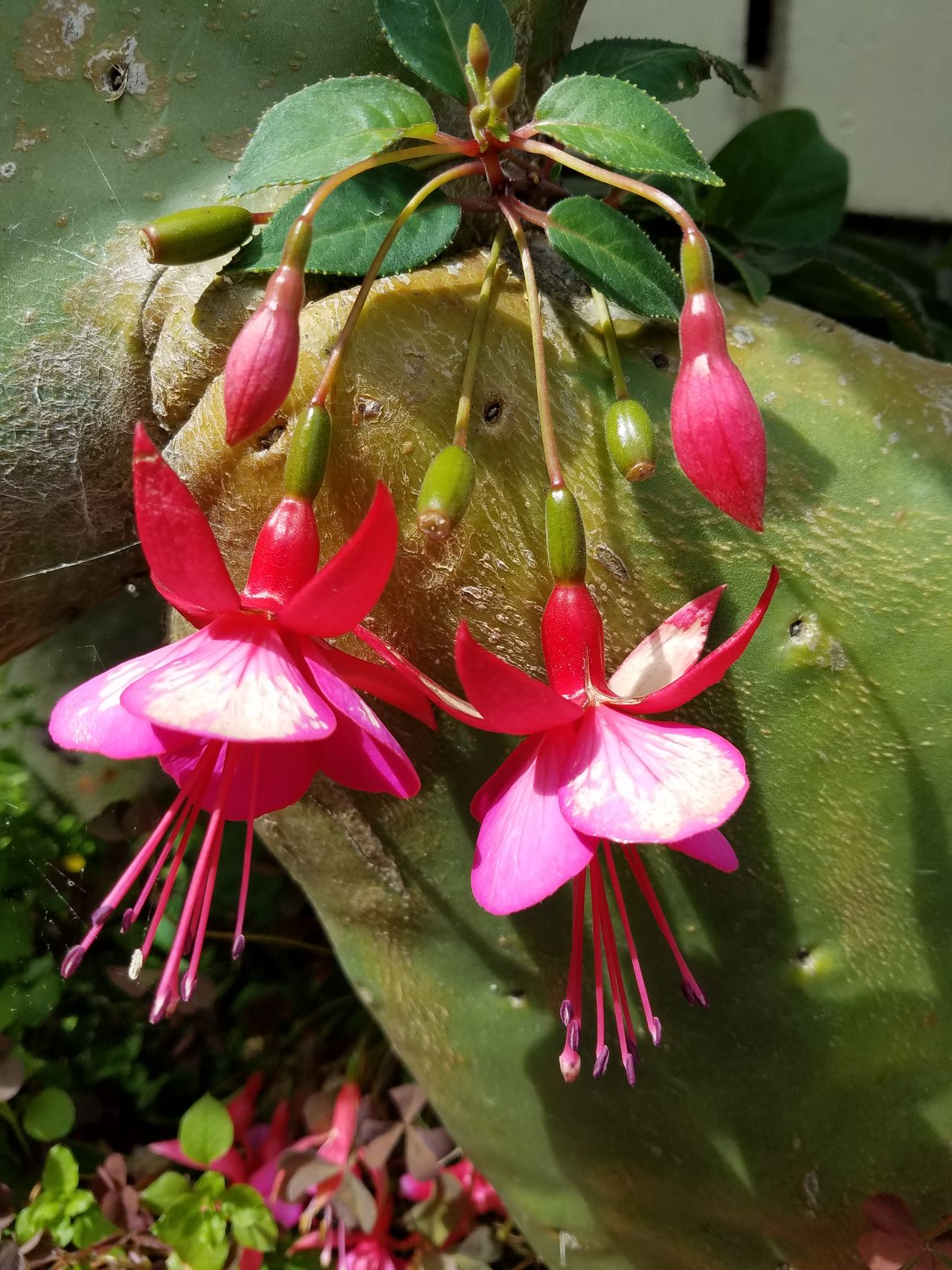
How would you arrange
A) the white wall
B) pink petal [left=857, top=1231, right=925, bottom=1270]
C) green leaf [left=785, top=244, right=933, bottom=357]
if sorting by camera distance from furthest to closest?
the white wall
green leaf [left=785, top=244, right=933, bottom=357]
pink petal [left=857, top=1231, right=925, bottom=1270]

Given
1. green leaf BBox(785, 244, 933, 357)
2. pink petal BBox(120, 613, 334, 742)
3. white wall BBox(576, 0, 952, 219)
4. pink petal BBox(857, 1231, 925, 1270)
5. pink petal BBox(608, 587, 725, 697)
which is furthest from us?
white wall BBox(576, 0, 952, 219)

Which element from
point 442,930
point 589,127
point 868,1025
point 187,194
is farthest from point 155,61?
point 868,1025

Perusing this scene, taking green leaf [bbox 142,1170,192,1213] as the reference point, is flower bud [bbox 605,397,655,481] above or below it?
above

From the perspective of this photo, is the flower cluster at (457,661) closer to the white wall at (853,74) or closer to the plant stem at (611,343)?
the plant stem at (611,343)

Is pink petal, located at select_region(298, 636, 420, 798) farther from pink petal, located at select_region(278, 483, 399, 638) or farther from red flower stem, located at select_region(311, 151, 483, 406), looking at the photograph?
red flower stem, located at select_region(311, 151, 483, 406)

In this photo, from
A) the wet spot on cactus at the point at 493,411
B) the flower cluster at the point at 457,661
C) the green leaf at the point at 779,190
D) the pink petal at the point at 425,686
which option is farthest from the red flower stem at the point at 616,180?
the green leaf at the point at 779,190

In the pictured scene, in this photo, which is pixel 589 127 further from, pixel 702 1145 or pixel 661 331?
pixel 702 1145

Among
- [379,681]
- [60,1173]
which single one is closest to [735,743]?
[379,681]

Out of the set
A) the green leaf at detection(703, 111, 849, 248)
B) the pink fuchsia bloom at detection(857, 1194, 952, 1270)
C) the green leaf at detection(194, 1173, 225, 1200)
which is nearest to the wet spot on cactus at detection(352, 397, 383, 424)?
the green leaf at detection(703, 111, 849, 248)

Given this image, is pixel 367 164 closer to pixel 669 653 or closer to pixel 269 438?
pixel 269 438
